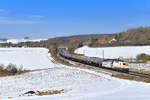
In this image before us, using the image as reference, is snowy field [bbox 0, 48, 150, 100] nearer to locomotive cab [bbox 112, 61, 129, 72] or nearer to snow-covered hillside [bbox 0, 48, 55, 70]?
locomotive cab [bbox 112, 61, 129, 72]

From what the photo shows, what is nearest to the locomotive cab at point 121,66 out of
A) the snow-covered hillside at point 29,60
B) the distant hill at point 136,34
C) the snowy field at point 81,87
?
the snowy field at point 81,87

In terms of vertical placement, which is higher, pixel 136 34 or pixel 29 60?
pixel 136 34

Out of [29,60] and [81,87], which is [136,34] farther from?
[81,87]

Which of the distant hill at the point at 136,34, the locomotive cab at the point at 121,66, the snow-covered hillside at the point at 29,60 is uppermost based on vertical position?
the distant hill at the point at 136,34

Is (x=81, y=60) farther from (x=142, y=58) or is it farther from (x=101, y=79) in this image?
(x=101, y=79)

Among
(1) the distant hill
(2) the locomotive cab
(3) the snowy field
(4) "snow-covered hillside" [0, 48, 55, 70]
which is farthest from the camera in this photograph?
(1) the distant hill

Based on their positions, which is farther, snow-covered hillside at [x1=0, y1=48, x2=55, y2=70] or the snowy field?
snow-covered hillside at [x1=0, y1=48, x2=55, y2=70]

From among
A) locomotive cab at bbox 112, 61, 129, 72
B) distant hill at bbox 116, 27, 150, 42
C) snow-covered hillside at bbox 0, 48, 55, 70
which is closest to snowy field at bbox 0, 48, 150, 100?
locomotive cab at bbox 112, 61, 129, 72

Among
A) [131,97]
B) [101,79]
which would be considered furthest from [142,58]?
[131,97]

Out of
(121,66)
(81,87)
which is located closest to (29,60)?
(121,66)

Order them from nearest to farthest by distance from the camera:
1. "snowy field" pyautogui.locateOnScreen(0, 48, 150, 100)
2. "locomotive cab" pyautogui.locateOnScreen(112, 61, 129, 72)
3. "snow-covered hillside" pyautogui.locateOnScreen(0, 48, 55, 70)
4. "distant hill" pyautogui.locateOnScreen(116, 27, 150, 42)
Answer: "snowy field" pyautogui.locateOnScreen(0, 48, 150, 100) → "locomotive cab" pyautogui.locateOnScreen(112, 61, 129, 72) → "snow-covered hillside" pyautogui.locateOnScreen(0, 48, 55, 70) → "distant hill" pyautogui.locateOnScreen(116, 27, 150, 42)

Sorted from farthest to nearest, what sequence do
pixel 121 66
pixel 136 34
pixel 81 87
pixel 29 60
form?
pixel 136 34 < pixel 29 60 < pixel 121 66 < pixel 81 87

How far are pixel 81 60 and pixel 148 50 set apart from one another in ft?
91.1

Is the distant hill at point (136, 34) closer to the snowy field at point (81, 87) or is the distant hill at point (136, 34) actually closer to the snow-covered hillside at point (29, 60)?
the snow-covered hillside at point (29, 60)
